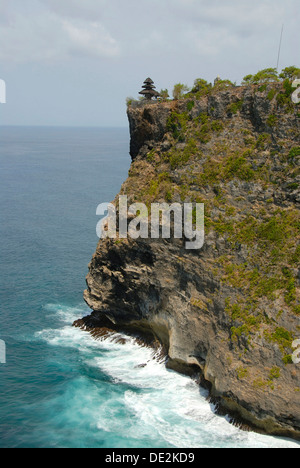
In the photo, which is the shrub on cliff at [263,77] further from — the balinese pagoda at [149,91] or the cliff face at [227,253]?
the balinese pagoda at [149,91]

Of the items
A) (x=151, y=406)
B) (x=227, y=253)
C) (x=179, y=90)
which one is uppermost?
(x=179, y=90)

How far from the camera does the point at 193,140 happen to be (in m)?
44.5

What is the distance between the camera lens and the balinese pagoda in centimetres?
4906

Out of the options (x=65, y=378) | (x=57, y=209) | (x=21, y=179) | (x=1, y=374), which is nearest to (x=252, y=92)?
(x=65, y=378)

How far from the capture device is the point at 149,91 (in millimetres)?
49031

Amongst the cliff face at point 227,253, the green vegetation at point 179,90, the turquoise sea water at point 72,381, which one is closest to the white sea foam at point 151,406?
the turquoise sea water at point 72,381

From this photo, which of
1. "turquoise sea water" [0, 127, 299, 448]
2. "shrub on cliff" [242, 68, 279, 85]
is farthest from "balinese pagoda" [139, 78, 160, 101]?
"turquoise sea water" [0, 127, 299, 448]

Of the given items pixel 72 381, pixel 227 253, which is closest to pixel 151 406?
pixel 72 381

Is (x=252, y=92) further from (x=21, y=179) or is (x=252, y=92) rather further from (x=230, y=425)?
(x=21, y=179)

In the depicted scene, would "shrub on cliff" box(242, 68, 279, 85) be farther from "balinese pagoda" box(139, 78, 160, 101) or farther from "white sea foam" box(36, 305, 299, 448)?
"white sea foam" box(36, 305, 299, 448)

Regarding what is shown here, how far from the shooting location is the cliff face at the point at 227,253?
1374 inches

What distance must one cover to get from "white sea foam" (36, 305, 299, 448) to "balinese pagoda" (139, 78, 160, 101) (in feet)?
96.6

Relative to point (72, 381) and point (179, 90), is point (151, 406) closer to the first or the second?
point (72, 381)

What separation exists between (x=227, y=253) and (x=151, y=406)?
52.3 ft
